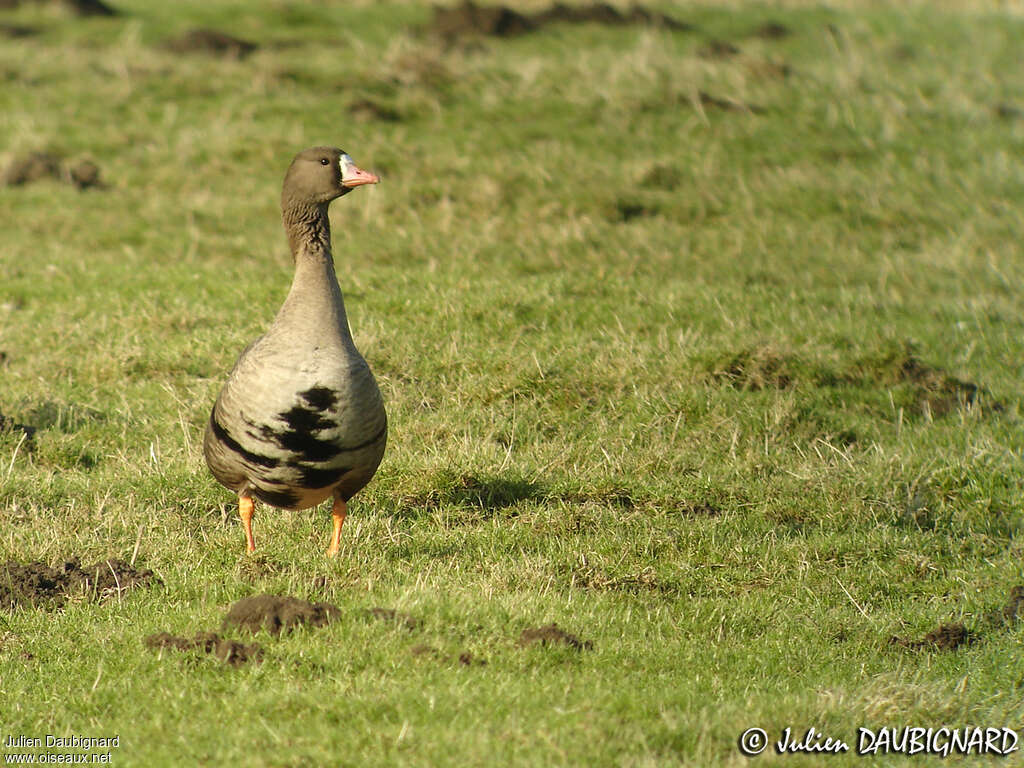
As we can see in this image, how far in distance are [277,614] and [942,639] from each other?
3.95 meters

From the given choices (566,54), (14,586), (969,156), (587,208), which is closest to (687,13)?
(566,54)

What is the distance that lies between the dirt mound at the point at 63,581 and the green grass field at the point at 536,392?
0.31 feet

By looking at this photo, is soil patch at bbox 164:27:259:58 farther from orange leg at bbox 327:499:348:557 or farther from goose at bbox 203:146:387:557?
orange leg at bbox 327:499:348:557

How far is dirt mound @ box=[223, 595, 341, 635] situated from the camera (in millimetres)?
6449

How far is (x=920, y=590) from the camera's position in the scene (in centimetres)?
805

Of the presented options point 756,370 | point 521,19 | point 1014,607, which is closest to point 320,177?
point 756,370

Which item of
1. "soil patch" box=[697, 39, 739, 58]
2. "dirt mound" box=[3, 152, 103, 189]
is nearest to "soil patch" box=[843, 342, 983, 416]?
"dirt mound" box=[3, 152, 103, 189]

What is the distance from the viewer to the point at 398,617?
21.3 ft

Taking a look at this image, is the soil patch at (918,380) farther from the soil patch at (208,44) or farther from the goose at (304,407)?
the soil patch at (208,44)

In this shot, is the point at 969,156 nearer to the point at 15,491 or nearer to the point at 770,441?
the point at 770,441

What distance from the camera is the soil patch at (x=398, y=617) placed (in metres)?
6.46

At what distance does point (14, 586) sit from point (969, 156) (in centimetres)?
1778

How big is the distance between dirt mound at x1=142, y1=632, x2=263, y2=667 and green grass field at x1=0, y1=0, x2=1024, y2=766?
0.11 m

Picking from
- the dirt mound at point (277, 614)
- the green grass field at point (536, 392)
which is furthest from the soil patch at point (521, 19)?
the dirt mound at point (277, 614)
